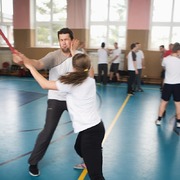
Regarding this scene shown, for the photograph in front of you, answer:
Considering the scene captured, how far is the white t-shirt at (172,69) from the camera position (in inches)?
191

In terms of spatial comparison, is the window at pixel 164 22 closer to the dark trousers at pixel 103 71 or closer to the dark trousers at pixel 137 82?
the dark trousers at pixel 103 71

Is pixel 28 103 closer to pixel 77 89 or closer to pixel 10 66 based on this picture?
pixel 77 89

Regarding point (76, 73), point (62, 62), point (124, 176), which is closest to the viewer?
point (76, 73)

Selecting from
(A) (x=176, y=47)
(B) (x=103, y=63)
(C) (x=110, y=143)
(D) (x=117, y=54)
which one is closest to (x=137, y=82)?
(B) (x=103, y=63)

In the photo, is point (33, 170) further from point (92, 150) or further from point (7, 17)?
point (7, 17)

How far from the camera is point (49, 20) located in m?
13.3

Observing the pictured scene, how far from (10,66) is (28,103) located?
7191 millimetres

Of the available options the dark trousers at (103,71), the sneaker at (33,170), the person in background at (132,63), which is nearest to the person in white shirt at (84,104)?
the sneaker at (33,170)

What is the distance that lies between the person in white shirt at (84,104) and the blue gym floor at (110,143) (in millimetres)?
1024

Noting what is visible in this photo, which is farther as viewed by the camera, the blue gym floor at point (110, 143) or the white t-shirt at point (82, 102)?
the blue gym floor at point (110, 143)

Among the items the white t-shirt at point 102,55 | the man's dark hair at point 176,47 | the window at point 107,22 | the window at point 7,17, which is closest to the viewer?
the man's dark hair at point 176,47

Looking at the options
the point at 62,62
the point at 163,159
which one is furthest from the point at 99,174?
the point at 163,159

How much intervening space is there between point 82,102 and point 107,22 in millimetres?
10635

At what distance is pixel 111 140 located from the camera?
4465 mm
